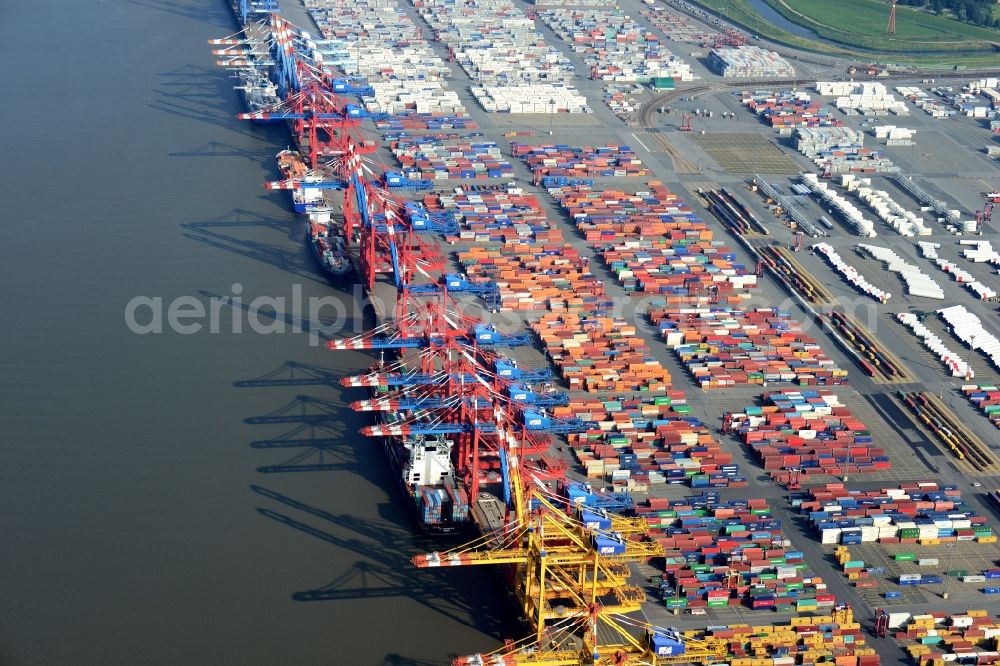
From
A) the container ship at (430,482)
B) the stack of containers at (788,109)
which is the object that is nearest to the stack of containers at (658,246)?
the stack of containers at (788,109)

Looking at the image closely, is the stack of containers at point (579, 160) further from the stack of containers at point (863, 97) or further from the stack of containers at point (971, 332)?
the stack of containers at point (971, 332)

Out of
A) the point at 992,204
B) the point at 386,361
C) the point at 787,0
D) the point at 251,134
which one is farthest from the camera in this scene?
the point at 787,0

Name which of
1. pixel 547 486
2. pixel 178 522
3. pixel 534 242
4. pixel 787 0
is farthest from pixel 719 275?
pixel 787 0

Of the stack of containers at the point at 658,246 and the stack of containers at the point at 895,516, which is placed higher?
the stack of containers at the point at 658,246

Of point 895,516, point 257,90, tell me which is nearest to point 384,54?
point 257,90

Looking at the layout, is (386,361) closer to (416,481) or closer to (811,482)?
(416,481)

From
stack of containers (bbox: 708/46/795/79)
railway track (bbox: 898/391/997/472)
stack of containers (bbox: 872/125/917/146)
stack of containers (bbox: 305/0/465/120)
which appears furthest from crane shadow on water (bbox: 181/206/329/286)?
stack of containers (bbox: 708/46/795/79)
